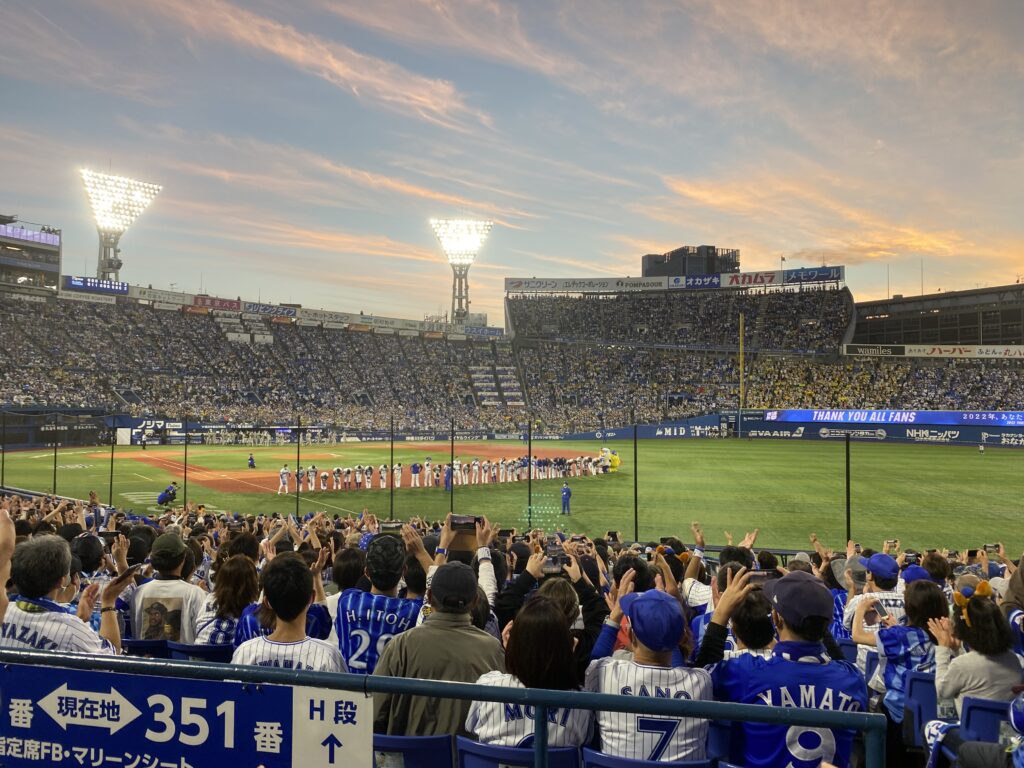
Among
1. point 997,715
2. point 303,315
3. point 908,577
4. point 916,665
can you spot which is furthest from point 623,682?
point 303,315

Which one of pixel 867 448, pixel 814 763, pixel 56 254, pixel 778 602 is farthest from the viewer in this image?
pixel 56 254

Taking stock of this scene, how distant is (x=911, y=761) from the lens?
222 inches

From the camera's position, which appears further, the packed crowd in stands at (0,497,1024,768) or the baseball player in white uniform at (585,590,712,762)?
the packed crowd in stands at (0,497,1024,768)

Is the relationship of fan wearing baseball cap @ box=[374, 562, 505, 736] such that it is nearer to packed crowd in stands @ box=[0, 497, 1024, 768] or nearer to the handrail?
packed crowd in stands @ box=[0, 497, 1024, 768]

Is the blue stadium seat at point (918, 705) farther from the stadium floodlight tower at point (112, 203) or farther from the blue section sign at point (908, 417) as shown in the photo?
the stadium floodlight tower at point (112, 203)

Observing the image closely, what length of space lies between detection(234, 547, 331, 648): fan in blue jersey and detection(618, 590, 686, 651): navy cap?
2.32 m

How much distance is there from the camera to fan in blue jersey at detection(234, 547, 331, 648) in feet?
15.6

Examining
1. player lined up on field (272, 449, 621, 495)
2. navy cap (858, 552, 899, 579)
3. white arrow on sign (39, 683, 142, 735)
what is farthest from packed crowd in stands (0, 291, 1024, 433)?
white arrow on sign (39, 683, 142, 735)

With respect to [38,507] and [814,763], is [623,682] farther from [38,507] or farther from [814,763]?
[38,507]

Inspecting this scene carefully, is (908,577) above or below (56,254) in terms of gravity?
below

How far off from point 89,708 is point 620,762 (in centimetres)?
254

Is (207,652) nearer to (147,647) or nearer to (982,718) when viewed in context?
(147,647)

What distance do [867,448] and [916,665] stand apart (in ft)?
169

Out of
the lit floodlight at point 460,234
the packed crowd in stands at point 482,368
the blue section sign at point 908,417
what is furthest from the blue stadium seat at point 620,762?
the lit floodlight at point 460,234
